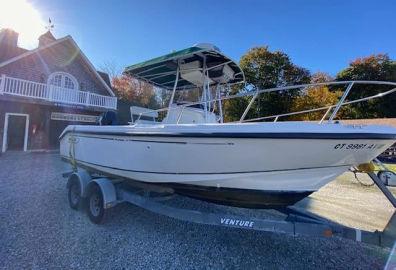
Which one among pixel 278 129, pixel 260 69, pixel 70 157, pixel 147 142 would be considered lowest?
pixel 70 157

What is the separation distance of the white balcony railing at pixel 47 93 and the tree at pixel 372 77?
2020cm

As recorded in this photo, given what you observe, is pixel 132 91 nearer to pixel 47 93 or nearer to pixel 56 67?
pixel 56 67

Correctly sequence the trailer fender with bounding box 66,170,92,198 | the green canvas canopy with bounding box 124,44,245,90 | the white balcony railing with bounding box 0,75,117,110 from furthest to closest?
the white balcony railing with bounding box 0,75,117,110 < the trailer fender with bounding box 66,170,92,198 < the green canvas canopy with bounding box 124,44,245,90

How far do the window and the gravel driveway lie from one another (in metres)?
12.1

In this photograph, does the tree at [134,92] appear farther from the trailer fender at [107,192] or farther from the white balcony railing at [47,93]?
the trailer fender at [107,192]

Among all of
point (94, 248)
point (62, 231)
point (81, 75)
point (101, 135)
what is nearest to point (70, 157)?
point (101, 135)

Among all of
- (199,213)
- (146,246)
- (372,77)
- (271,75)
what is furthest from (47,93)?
(372,77)

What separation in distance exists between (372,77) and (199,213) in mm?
27943

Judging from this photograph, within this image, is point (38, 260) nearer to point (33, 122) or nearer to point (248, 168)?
point (248, 168)

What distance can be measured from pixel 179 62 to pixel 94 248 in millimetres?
3097

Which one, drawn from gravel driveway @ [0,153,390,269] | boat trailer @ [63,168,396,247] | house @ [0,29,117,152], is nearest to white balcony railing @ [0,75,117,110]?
house @ [0,29,117,152]

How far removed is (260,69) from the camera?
1869 cm

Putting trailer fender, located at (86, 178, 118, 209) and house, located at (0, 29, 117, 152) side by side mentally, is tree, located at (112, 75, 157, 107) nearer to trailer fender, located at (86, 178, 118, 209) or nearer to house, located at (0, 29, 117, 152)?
house, located at (0, 29, 117, 152)

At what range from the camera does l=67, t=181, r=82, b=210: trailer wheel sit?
4.47m
